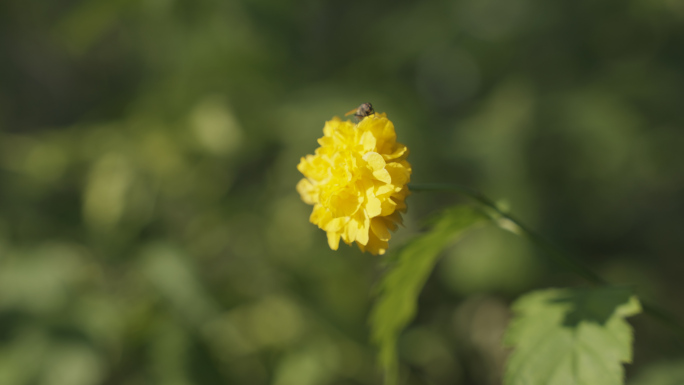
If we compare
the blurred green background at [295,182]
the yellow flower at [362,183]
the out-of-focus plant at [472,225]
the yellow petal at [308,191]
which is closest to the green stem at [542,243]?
the out-of-focus plant at [472,225]

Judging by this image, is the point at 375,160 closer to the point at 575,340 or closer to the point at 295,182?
the point at 575,340

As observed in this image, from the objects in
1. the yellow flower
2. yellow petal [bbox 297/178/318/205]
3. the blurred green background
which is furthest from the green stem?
the blurred green background

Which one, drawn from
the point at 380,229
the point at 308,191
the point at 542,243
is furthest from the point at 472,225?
the point at 308,191

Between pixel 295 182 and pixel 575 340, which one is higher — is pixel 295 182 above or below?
above

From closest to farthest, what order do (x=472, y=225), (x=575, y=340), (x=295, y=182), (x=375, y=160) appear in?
(x=375, y=160), (x=575, y=340), (x=472, y=225), (x=295, y=182)

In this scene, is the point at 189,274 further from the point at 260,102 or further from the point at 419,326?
the point at 419,326

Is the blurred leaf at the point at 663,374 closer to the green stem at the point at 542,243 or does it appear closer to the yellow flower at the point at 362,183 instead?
the green stem at the point at 542,243

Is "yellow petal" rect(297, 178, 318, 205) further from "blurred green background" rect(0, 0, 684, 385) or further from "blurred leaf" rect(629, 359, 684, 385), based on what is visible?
"blurred leaf" rect(629, 359, 684, 385)
